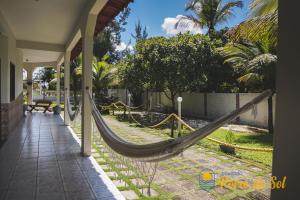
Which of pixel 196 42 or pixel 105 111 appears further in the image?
pixel 105 111

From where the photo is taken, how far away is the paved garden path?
2.93 meters

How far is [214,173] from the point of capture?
3.79 meters

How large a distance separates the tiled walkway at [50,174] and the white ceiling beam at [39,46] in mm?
3310

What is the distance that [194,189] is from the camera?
3066 millimetres

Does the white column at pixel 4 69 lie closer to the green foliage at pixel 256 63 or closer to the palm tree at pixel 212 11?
the green foliage at pixel 256 63

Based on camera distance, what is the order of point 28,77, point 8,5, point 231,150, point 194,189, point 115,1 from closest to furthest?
point 194,189, point 115,1, point 8,5, point 231,150, point 28,77

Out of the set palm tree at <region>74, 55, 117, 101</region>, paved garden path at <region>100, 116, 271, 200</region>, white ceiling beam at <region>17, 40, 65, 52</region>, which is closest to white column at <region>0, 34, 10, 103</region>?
white ceiling beam at <region>17, 40, 65, 52</region>

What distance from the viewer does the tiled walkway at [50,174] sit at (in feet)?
9.36

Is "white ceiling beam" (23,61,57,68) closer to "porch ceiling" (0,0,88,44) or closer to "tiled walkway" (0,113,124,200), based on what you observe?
"porch ceiling" (0,0,88,44)

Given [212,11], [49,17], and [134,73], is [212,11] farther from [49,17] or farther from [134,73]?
[49,17]

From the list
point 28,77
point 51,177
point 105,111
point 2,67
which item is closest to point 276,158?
point 51,177

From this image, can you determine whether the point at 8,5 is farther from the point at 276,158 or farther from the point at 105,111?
the point at 105,111

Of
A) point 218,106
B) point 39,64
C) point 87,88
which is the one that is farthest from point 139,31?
point 87,88

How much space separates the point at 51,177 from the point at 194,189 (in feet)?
5.96
